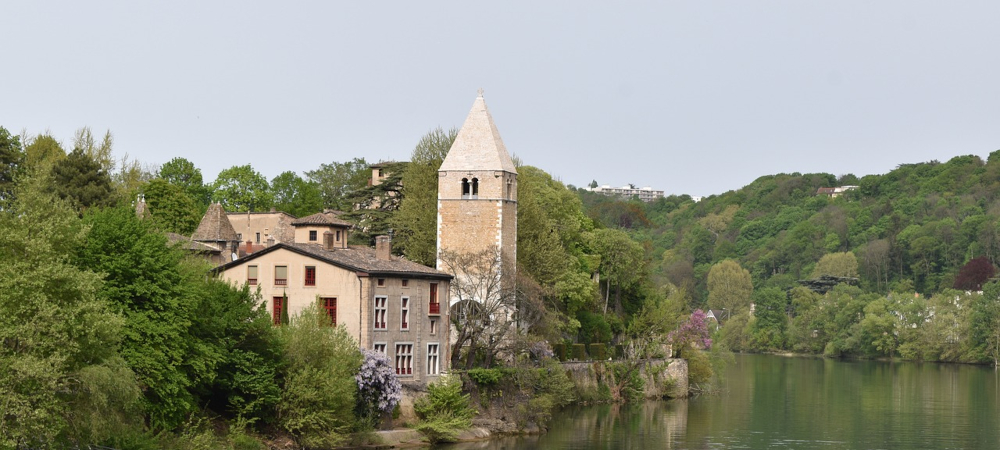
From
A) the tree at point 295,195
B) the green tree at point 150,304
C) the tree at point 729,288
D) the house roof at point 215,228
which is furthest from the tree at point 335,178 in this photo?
the tree at point 729,288

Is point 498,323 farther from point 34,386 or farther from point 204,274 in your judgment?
point 34,386

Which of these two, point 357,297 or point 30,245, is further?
point 357,297

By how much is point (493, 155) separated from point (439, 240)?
4.84 metres

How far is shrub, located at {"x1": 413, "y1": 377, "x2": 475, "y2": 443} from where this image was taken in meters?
55.3

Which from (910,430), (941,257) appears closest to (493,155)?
(910,430)

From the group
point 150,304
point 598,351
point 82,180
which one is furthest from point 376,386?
point 82,180

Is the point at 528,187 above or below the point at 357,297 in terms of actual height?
above

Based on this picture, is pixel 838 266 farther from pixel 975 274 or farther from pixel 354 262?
pixel 354 262

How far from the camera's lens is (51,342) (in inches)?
1430

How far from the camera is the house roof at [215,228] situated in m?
73.1

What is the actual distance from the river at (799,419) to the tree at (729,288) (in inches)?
2929

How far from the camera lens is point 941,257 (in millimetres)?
182500

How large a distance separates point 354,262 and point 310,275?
5.81ft

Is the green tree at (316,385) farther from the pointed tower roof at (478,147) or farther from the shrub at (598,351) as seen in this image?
the shrub at (598,351)
